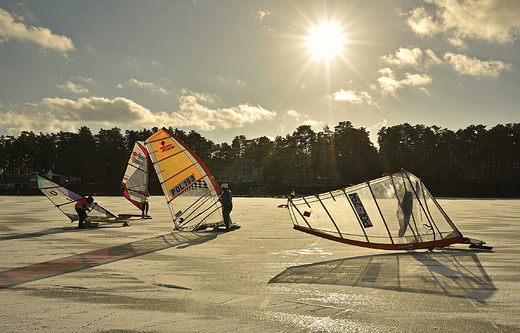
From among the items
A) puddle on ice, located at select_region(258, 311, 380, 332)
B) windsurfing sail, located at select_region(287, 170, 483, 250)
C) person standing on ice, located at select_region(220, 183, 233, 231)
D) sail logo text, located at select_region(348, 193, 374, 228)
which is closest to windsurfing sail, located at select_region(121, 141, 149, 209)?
person standing on ice, located at select_region(220, 183, 233, 231)

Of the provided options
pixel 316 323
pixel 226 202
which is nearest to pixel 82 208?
pixel 226 202

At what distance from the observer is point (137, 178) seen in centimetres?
2020

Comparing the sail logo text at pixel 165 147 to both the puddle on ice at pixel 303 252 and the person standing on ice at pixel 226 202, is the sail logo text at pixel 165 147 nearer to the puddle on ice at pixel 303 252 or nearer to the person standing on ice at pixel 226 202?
the person standing on ice at pixel 226 202

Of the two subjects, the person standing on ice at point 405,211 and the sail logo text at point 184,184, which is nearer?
the person standing on ice at point 405,211

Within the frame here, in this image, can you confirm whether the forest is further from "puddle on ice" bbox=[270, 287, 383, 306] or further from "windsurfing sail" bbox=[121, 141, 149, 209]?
"puddle on ice" bbox=[270, 287, 383, 306]

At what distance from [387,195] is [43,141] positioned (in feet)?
409

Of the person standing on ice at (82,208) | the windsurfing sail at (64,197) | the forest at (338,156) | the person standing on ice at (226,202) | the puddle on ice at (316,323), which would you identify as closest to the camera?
the puddle on ice at (316,323)

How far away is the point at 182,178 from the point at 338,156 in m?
83.5

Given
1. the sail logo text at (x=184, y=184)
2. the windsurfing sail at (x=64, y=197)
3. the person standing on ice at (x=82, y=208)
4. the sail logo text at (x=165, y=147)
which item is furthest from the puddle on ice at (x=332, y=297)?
the windsurfing sail at (x=64, y=197)

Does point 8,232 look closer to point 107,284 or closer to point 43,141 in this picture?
point 107,284

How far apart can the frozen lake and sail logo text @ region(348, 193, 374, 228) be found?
878mm

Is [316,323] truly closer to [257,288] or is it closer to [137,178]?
[257,288]

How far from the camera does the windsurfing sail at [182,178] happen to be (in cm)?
1356

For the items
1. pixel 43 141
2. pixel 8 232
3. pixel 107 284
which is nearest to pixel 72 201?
pixel 8 232
